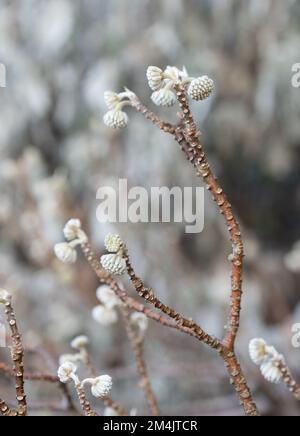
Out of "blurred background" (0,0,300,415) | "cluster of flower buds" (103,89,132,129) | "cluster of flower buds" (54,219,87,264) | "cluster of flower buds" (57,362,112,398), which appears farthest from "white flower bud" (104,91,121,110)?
"blurred background" (0,0,300,415)

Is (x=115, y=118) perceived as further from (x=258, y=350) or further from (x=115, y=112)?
(x=258, y=350)

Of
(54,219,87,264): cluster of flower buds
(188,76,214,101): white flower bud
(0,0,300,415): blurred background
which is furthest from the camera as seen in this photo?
(0,0,300,415): blurred background

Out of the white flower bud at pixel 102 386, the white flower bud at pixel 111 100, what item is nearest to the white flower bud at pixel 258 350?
the white flower bud at pixel 102 386

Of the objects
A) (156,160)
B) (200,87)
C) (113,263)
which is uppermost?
(156,160)

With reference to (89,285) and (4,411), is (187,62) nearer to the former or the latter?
(89,285)

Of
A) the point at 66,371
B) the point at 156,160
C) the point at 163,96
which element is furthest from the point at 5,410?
the point at 156,160

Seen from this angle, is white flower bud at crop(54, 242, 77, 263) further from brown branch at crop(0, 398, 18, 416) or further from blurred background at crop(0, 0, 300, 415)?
blurred background at crop(0, 0, 300, 415)
